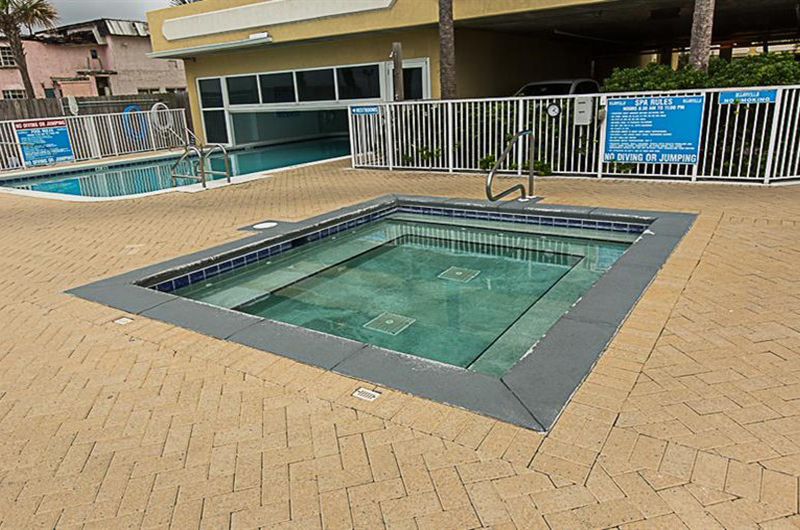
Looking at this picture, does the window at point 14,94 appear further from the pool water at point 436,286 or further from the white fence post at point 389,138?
the pool water at point 436,286

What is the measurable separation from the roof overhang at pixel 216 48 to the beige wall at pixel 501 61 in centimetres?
526

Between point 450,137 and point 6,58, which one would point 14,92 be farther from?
point 450,137

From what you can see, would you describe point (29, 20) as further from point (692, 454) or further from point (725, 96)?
point (692, 454)

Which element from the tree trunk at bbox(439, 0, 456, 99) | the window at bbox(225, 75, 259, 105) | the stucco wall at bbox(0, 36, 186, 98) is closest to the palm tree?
the stucco wall at bbox(0, 36, 186, 98)

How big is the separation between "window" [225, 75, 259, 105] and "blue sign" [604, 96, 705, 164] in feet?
38.7

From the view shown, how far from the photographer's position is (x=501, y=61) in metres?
14.5

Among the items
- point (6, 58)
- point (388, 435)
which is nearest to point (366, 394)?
point (388, 435)

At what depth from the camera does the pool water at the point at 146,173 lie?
12.1m

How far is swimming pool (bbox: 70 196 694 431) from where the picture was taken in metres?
3.09

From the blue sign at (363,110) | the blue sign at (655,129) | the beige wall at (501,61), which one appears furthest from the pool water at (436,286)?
the beige wall at (501,61)

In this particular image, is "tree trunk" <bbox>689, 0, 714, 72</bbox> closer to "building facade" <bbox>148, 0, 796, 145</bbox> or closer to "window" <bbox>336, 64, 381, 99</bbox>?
"building facade" <bbox>148, 0, 796, 145</bbox>

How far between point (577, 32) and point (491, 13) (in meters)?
5.64

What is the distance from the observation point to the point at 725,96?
25.3 feet

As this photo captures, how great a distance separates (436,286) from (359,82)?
418 inches
